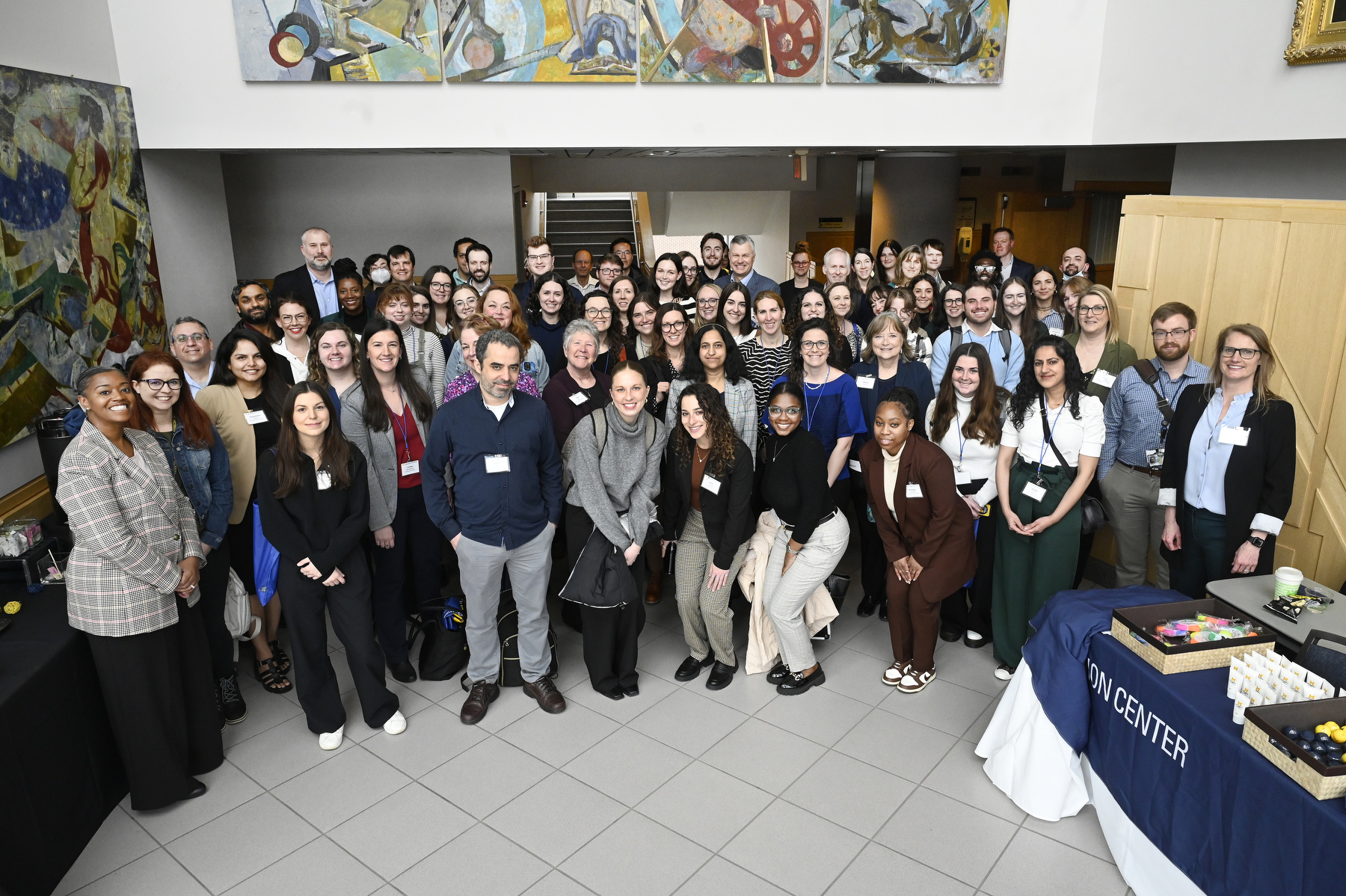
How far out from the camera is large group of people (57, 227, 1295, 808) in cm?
356

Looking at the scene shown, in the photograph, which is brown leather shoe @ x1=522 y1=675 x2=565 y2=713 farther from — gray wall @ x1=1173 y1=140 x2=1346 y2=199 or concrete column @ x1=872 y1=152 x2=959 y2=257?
concrete column @ x1=872 y1=152 x2=959 y2=257

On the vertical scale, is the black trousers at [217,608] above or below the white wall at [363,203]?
below

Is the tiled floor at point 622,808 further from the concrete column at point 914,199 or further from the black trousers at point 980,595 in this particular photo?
the concrete column at point 914,199

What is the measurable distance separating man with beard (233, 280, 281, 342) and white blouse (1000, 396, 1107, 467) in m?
4.32

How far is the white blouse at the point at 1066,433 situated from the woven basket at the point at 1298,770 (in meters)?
1.83

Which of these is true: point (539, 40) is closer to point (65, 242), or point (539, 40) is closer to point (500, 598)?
point (65, 242)

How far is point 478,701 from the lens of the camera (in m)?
4.21

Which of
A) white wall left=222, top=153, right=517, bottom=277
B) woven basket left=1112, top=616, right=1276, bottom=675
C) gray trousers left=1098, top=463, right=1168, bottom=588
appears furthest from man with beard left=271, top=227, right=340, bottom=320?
woven basket left=1112, top=616, right=1276, bottom=675

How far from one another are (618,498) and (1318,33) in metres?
5.46

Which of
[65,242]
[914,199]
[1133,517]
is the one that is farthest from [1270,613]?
[914,199]

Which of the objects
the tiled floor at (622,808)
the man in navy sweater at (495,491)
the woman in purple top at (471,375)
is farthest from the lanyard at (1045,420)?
the woman in purple top at (471,375)

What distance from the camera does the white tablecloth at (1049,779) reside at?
2.98 metres

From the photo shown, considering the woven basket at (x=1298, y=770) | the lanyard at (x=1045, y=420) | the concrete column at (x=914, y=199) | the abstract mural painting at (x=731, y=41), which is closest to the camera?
the woven basket at (x=1298, y=770)

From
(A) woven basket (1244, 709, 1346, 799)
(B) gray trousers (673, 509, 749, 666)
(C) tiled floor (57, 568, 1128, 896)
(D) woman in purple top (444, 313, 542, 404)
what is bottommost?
(C) tiled floor (57, 568, 1128, 896)
